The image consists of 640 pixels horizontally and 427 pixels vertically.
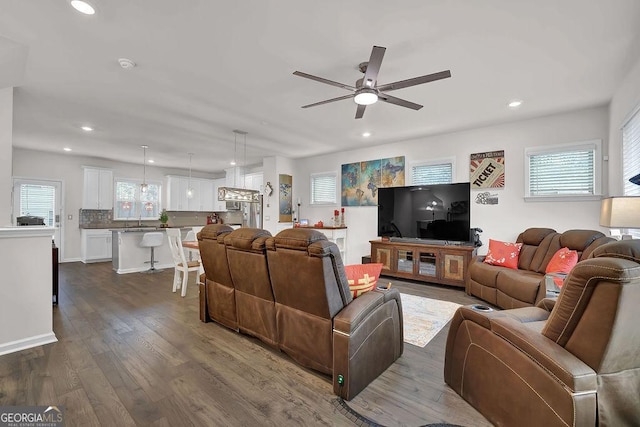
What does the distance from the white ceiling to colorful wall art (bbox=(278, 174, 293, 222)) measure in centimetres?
269

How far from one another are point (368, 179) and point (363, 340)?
480cm

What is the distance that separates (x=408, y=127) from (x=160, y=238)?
5.49 metres

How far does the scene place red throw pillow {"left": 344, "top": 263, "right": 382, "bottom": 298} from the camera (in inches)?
89.1

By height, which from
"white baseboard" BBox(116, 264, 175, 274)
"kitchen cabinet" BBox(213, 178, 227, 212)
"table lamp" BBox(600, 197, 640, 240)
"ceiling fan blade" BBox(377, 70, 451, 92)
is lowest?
"white baseboard" BBox(116, 264, 175, 274)

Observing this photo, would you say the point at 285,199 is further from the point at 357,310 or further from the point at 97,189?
the point at 357,310

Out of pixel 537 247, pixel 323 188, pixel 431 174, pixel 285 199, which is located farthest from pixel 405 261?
pixel 285 199

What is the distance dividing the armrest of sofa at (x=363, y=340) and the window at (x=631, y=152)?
2992 millimetres

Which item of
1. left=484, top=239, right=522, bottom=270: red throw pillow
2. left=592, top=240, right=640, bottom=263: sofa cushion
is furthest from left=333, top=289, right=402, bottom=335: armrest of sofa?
left=484, top=239, right=522, bottom=270: red throw pillow

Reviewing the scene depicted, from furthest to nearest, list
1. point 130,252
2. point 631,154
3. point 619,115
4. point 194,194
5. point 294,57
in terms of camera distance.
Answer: point 194,194, point 130,252, point 619,115, point 631,154, point 294,57

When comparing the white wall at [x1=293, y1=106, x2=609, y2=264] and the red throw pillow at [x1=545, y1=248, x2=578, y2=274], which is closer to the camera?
the red throw pillow at [x1=545, y1=248, x2=578, y2=274]

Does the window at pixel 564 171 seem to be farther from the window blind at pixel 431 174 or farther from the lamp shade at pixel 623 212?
the lamp shade at pixel 623 212

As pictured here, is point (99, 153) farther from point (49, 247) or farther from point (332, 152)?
point (332, 152)

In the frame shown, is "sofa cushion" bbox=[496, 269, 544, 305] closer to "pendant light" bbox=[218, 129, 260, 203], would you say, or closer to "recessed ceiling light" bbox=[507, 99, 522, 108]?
"recessed ceiling light" bbox=[507, 99, 522, 108]

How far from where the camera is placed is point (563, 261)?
11.3 ft
